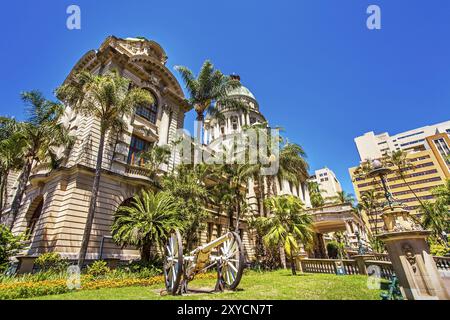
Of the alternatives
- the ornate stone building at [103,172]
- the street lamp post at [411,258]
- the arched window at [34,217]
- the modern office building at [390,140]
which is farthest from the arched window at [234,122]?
the modern office building at [390,140]

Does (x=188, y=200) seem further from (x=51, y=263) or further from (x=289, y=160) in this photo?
(x=289, y=160)

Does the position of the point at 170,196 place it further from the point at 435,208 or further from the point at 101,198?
the point at 435,208

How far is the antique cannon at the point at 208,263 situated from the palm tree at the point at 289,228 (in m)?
7.36

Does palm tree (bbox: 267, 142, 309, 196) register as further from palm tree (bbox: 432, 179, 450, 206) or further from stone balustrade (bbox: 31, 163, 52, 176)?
palm tree (bbox: 432, 179, 450, 206)

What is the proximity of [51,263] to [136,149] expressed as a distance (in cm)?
1066

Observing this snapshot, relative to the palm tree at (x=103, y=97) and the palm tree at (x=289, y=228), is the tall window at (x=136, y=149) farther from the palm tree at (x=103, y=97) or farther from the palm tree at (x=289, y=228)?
the palm tree at (x=289, y=228)

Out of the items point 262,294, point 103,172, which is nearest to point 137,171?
point 103,172

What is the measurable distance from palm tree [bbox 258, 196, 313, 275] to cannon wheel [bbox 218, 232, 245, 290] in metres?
7.24

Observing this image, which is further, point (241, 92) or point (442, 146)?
point (442, 146)

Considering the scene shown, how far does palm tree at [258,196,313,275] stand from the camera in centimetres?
1566

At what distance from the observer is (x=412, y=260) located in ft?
21.6

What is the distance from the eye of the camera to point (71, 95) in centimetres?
1517

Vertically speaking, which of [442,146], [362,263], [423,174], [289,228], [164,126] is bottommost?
[362,263]
